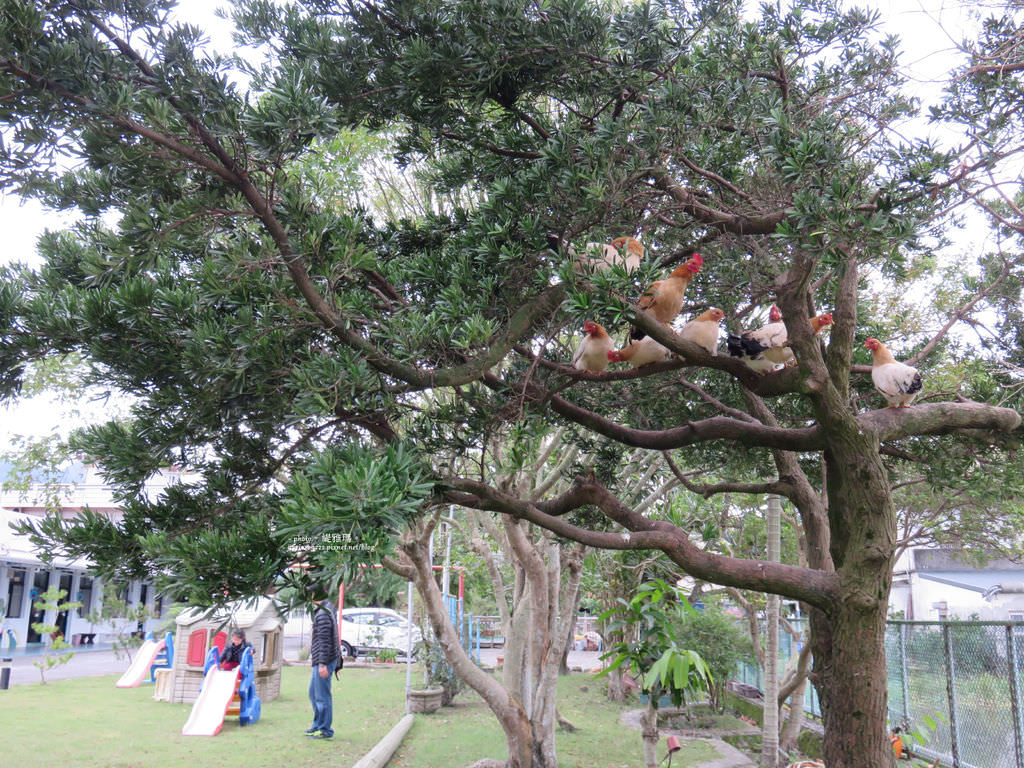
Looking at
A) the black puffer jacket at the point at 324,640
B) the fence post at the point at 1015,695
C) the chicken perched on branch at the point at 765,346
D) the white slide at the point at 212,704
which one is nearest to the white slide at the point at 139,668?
the white slide at the point at 212,704

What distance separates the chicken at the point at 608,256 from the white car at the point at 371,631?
22425mm

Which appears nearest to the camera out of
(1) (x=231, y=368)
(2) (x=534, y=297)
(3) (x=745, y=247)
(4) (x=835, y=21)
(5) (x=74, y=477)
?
(1) (x=231, y=368)

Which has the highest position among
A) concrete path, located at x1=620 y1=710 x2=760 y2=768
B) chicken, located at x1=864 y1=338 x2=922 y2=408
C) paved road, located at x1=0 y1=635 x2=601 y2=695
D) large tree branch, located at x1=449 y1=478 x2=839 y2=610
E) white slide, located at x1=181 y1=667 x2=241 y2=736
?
chicken, located at x1=864 y1=338 x2=922 y2=408

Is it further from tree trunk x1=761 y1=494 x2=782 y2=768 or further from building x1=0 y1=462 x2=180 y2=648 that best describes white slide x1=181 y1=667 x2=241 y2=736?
tree trunk x1=761 y1=494 x2=782 y2=768

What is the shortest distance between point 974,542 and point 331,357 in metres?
13.8

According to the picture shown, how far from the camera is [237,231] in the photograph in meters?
3.04

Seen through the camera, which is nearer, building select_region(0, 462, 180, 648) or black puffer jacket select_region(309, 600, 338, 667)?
black puffer jacket select_region(309, 600, 338, 667)

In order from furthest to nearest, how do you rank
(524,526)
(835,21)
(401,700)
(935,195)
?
(401,700) → (524,526) → (835,21) → (935,195)

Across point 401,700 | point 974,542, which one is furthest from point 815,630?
point 401,700

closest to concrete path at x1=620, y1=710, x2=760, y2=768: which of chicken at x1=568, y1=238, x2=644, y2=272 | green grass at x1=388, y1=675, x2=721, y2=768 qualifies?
green grass at x1=388, y1=675, x2=721, y2=768

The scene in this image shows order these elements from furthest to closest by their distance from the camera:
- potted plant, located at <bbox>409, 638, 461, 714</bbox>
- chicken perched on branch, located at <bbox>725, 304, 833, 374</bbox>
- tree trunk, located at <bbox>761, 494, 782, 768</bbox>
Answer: potted plant, located at <bbox>409, 638, 461, 714</bbox>
tree trunk, located at <bbox>761, 494, 782, 768</bbox>
chicken perched on branch, located at <bbox>725, 304, 833, 374</bbox>

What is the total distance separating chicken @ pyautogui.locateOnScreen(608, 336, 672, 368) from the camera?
12.3ft

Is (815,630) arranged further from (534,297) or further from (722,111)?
(722,111)

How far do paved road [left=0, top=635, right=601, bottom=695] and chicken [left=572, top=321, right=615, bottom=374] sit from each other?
431 inches
